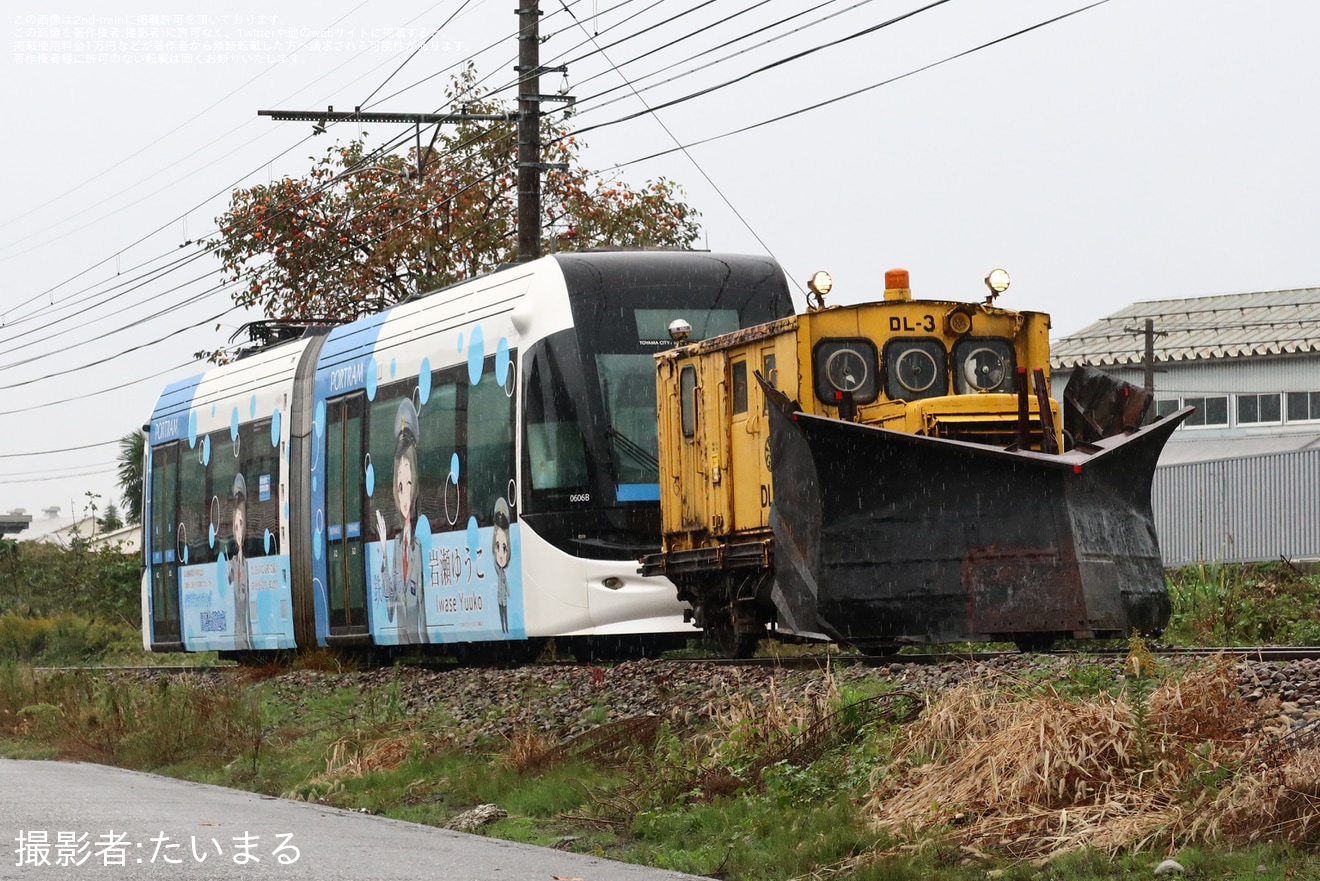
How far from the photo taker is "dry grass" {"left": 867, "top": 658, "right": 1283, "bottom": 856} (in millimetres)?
7059

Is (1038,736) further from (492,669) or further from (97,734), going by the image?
(97,734)

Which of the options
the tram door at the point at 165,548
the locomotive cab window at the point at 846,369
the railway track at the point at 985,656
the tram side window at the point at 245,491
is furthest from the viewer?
the tram door at the point at 165,548

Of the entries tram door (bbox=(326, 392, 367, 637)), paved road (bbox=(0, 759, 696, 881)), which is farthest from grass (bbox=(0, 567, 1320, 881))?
tram door (bbox=(326, 392, 367, 637))

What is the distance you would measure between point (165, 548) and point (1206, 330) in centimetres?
2946

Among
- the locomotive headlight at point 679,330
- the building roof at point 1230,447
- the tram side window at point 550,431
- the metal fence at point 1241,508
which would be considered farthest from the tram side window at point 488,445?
the building roof at point 1230,447

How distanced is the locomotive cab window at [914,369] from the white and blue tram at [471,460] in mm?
3035

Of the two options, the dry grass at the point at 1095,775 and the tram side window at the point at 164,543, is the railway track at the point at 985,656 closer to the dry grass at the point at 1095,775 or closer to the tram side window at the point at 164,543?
the dry grass at the point at 1095,775

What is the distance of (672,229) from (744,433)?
1869cm

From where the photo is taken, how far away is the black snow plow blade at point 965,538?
11172mm

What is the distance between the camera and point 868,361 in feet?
43.9

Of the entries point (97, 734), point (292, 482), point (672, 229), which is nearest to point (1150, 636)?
point (97, 734)

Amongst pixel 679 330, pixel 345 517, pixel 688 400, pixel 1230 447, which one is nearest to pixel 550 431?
pixel 688 400

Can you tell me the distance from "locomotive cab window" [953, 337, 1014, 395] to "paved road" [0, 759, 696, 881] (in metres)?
5.71

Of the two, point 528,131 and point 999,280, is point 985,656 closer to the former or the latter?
point 999,280
